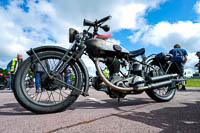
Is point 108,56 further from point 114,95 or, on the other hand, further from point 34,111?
point 34,111

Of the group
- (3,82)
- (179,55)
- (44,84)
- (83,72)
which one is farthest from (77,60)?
(3,82)

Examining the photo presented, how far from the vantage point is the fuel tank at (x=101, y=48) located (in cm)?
233

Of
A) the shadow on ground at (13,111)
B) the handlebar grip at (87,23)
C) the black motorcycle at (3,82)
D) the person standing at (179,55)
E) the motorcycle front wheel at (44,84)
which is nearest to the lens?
the motorcycle front wheel at (44,84)

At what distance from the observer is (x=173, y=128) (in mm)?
1312

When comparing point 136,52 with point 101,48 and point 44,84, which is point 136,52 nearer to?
point 101,48

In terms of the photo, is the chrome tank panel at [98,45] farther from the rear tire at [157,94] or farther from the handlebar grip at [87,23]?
the rear tire at [157,94]

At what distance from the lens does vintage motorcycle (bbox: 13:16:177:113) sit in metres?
1.92

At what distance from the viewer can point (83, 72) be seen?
2252 millimetres

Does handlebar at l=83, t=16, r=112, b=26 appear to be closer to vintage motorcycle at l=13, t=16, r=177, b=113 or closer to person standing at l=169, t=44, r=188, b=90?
vintage motorcycle at l=13, t=16, r=177, b=113

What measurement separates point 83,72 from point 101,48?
0.50 metres

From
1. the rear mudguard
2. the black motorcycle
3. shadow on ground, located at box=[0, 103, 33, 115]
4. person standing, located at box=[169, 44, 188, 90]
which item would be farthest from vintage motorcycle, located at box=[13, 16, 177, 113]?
the black motorcycle

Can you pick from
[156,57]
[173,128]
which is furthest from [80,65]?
[156,57]

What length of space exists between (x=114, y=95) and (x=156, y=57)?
1571 mm

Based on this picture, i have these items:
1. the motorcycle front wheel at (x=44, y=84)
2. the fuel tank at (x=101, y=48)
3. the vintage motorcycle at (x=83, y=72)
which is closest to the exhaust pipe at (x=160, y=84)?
the vintage motorcycle at (x=83, y=72)
